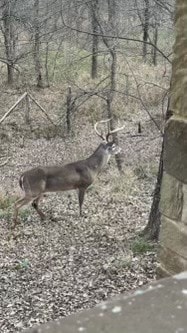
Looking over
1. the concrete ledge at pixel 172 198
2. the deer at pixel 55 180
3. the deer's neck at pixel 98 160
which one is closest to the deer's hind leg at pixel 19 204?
the deer at pixel 55 180

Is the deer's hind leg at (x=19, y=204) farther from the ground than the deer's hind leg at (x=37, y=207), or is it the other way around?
the deer's hind leg at (x=19, y=204)

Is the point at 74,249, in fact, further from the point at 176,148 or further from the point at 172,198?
the point at 176,148

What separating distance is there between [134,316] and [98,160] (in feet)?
32.0

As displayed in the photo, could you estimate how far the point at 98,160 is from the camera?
36.6 feet

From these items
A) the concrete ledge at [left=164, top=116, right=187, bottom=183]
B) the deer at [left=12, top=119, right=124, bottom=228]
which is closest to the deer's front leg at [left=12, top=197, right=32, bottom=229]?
the deer at [left=12, top=119, right=124, bottom=228]

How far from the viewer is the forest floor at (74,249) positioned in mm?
5441

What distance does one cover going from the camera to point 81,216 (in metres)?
9.33

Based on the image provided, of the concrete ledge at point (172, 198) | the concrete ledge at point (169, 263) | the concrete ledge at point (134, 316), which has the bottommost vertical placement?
the concrete ledge at point (169, 263)

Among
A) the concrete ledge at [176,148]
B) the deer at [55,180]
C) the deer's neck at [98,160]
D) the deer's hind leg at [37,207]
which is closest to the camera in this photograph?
the concrete ledge at [176,148]

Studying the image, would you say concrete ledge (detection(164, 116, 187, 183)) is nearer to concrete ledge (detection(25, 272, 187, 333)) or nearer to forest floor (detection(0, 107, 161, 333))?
concrete ledge (detection(25, 272, 187, 333))

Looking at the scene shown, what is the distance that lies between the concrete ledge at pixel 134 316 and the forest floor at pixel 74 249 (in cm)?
200

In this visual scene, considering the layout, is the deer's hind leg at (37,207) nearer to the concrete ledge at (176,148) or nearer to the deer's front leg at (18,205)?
the deer's front leg at (18,205)

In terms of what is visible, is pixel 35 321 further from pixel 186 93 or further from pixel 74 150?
pixel 74 150

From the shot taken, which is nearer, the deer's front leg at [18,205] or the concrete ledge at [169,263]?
the concrete ledge at [169,263]
